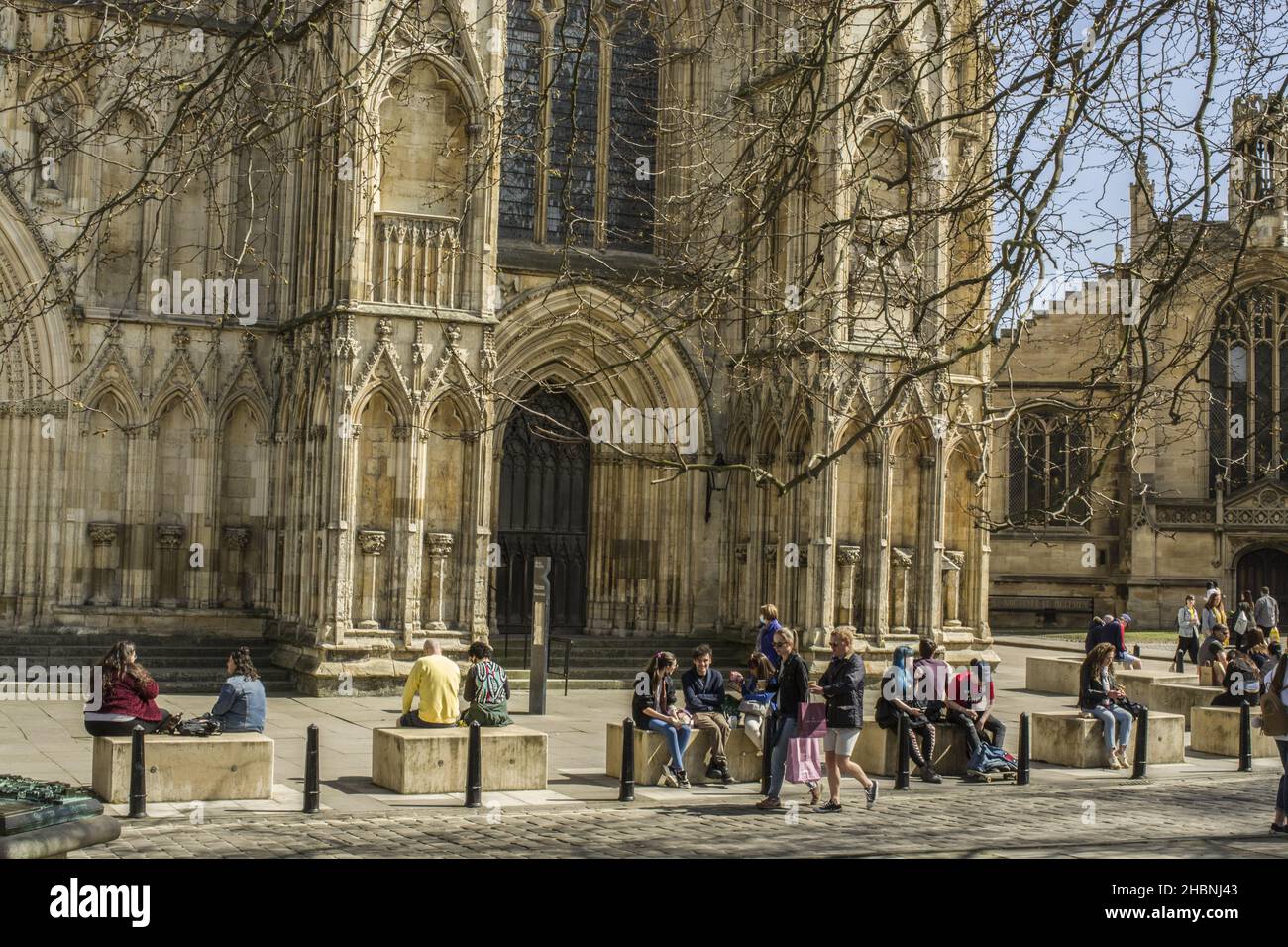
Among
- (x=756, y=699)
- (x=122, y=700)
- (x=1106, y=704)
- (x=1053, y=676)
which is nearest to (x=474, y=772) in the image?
(x=122, y=700)

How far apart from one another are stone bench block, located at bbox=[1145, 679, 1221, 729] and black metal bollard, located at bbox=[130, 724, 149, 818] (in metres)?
12.8

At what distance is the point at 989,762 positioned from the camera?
51.9 ft

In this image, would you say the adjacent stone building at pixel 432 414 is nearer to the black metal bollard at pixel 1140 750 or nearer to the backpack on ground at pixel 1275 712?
the black metal bollard at pixel 1140 750

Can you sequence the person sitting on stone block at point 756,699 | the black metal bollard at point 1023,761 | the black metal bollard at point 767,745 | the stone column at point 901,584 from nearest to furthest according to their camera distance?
the black metal bollard at point 767,745 → the person sitting on stone block at point 756,699 → the black metal bollard at point 1023,761 → the stone column at point 901,584

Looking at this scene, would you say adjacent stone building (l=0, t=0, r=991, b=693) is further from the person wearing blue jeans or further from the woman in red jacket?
the woman in red jacket

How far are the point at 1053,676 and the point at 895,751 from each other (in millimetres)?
9269

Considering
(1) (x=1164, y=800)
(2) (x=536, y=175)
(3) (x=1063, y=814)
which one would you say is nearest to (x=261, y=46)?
(3) (x=1063, y=814)

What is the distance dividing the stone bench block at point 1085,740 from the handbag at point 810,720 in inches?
160

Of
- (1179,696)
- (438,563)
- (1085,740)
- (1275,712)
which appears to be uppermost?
(438,563)

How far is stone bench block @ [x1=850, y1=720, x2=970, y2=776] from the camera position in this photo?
15859mm

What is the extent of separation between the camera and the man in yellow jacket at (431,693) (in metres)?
14.7

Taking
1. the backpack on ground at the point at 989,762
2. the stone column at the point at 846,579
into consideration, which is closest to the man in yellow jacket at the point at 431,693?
the backpack on ground at the point at 989,762

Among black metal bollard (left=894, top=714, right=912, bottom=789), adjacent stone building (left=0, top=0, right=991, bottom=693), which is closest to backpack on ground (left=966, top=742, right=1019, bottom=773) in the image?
black metal bollard (left=894, top=714, right=912, bottom=789)

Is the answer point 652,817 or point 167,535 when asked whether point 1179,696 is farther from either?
point 167,535
